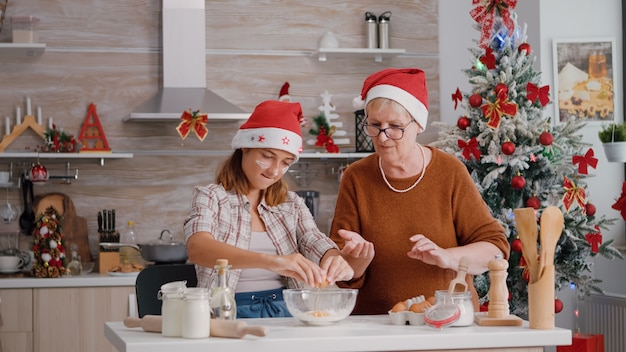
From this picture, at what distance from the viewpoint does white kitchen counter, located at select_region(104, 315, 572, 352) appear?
2.11 metres

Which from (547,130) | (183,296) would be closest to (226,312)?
(183,296)

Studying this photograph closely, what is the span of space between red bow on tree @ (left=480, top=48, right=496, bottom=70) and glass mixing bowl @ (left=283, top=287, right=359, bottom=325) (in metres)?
2.43

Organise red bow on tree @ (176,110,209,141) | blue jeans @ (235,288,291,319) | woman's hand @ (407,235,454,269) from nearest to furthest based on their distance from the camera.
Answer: woman's hand @ (407,235,454,269)
blue jeans @ (235,288,291,319)
red bow on tree @ (176,110,209,141)

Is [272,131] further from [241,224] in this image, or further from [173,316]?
[173,316]

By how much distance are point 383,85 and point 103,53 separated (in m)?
2.99

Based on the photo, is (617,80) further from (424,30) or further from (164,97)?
(164,97)

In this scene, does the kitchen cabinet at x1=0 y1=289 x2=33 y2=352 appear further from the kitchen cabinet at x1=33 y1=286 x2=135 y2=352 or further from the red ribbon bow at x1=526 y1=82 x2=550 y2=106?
the red ribbon bow at x1=526 y1=82 x2=550 y2=106

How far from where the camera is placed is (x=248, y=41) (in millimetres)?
5602

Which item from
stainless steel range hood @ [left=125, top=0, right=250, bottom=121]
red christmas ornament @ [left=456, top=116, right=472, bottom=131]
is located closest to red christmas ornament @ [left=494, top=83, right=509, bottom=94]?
red christmas ornament @ [left=456, top=116, right=472, bottom=131]

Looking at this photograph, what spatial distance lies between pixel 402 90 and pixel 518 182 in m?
1.73

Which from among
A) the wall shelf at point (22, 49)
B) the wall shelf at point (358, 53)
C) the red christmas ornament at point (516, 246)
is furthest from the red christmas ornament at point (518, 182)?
the wall shelf at point (22, 49)

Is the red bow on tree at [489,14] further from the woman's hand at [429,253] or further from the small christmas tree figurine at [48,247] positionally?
the small christmas tree figurine at [48,247]

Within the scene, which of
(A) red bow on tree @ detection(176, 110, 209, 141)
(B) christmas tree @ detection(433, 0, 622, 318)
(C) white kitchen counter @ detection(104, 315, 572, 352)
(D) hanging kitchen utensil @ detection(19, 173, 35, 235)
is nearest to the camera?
(C) white kitchen counter @ detection(104, 315, 572, 352)

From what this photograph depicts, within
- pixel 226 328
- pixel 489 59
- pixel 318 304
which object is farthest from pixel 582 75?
pixel 226 328
